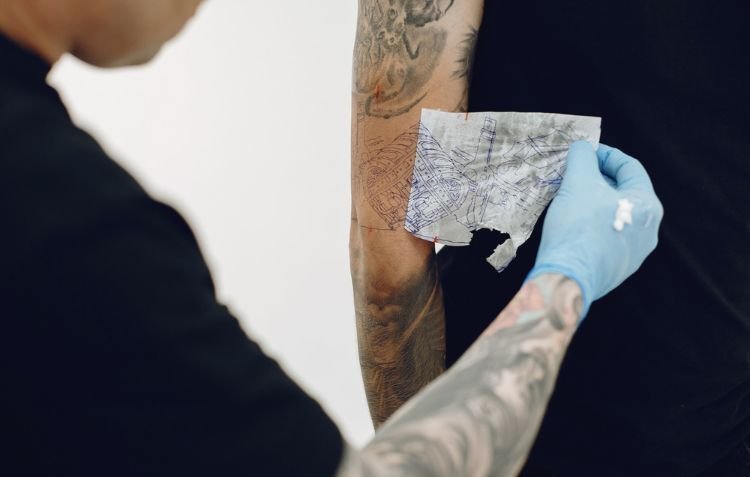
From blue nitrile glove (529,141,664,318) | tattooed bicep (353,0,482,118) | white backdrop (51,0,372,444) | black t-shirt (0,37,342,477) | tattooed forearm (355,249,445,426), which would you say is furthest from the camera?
white backdrop (51,0,372,444)

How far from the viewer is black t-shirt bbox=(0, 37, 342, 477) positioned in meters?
0.40

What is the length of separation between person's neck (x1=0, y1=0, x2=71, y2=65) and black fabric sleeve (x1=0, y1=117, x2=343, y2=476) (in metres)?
0.10

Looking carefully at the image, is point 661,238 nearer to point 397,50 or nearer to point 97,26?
point 397,50

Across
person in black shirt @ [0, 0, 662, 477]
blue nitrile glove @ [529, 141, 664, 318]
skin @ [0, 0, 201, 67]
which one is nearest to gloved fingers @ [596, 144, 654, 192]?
blue nitrile glove @ [529, 141, 664, 318]

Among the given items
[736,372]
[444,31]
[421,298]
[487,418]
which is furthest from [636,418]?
[444,31]

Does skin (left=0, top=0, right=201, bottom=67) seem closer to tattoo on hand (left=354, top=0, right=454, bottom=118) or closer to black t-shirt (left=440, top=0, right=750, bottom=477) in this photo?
tattoo on hand (left=354, top=0, right=454, bottom=118)

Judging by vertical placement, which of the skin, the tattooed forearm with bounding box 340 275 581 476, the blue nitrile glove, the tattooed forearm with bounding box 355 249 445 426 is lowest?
the tattooed forearm with bounding box 355 249 445 426

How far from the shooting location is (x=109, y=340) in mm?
409

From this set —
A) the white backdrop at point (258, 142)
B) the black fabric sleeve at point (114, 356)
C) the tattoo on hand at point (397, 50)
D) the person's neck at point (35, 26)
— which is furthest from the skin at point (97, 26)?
the white backdrop at point (258, 142)

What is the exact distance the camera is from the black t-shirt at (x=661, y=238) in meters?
0.80

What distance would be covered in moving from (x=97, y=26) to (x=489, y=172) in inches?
22.9

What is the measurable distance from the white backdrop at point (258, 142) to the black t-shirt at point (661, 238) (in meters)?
0.72

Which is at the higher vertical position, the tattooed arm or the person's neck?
the person's neck

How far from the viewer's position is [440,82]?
0.88 meters
